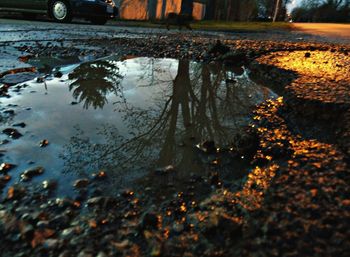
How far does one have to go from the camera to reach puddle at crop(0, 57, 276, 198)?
167 cm

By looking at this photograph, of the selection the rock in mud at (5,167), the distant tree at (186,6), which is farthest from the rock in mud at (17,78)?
the distant tree at (186,6)

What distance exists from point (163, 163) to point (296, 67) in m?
2.32

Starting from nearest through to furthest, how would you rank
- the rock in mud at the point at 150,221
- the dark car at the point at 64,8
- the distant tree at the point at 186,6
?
the rock in mud at the point at 150,221
the dark car at the point at 64,8
the distant tree at the point at 186,6

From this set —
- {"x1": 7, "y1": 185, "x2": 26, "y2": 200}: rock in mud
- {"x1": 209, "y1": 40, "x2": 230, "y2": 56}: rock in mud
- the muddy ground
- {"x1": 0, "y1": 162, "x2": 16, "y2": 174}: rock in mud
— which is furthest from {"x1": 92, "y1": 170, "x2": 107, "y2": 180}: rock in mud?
{"x1": 209, "y1": 40, "x2": 230, "y2": 56}: rock in mud

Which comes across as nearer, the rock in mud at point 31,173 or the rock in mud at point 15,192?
the rock in mud at point 15,192

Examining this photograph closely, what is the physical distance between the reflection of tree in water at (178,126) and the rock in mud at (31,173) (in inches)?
6.5

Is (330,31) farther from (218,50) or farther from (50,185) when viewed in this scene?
(50,185)

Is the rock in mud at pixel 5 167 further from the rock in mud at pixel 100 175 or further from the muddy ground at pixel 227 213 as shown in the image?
the rock in mud at pixel 100 175

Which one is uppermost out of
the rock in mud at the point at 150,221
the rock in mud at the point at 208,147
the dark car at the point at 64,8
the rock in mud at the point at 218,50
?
the dark car at the point at 64,8

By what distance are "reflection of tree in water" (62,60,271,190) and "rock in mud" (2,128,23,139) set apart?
38 centimetres

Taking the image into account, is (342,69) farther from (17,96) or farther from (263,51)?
(17,96)

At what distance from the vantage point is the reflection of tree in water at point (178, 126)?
1.77 m

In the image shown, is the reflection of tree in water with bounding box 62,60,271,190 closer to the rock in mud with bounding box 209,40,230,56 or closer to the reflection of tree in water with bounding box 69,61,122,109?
the reflection of tree in water with bounding box 69,61,122,109

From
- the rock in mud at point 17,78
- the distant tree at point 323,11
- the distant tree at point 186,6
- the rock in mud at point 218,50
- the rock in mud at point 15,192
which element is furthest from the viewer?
the distant tree at point 323,11
